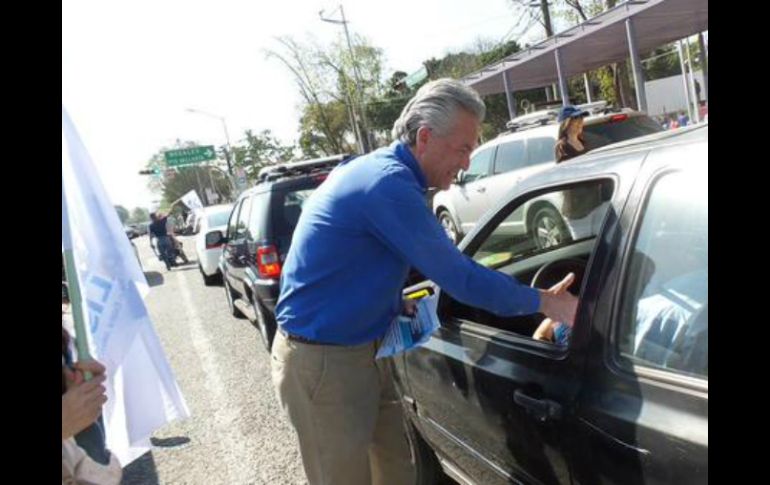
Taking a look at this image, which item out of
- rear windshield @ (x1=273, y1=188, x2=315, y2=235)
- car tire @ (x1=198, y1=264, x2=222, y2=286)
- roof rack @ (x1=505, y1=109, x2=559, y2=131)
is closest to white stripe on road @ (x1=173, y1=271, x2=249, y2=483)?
rear windshield @ (x1=273, y1=188, x2=315, y2=235)

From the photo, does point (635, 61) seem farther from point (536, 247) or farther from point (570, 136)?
point (536, 247)

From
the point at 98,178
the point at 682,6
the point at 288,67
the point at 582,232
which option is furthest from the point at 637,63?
the point at 288,67

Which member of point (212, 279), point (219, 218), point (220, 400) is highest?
point (219, 218)

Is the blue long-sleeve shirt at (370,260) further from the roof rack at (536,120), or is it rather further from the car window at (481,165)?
the car window at (481,165)

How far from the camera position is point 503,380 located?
73.7 inches

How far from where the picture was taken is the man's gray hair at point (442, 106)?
A: 1916 mm

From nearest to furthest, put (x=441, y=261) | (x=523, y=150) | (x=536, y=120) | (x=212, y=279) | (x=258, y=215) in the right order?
1. (x=441, y=261)
2. (x=258, y=215)
3. (x=523, y=150)
4. (x=536, y=120)
5. (x=212, y=279)

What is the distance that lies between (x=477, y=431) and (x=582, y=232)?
1.15 m

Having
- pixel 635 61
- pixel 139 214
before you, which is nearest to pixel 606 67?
pixel 635 61

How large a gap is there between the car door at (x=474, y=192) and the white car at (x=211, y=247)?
159 inches

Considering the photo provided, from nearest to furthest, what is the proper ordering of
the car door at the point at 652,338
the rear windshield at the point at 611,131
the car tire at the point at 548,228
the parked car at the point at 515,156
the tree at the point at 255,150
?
Result: the car door at the point at 652,338
the car tire at the point at 548,228
the rear windshield at the point at 611,131
the parked car at the point at 515,156
the tree at the point at 255,150

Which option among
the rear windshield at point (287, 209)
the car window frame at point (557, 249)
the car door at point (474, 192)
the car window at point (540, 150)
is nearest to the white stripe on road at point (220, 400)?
the rear windshield at point (287, 209)

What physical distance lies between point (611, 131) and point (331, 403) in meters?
5.77

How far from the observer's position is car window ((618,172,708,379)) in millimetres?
1406
